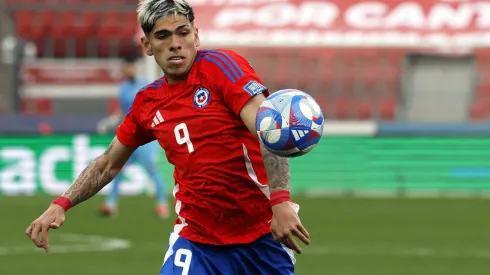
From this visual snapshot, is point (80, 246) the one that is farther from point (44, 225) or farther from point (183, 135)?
point (183, 135)

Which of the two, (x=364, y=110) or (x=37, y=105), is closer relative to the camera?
(x=364, y=110)

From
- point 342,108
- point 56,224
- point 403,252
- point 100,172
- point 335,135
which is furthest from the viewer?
point 342,108

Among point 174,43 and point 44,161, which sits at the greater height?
point 174,43

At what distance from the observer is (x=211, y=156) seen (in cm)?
531

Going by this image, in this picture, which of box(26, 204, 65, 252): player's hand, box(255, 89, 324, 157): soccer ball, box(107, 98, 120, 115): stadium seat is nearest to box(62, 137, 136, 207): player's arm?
box(26, 204, 65, 252): player's hand

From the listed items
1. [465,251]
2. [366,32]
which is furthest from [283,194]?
[366,32]

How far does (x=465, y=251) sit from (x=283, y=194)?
290 inches

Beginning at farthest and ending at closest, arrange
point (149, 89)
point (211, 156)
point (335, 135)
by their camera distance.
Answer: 1. point (335, 135)
2. point (149, 89)
3. point (211, 156)

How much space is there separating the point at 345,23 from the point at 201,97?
1556cm

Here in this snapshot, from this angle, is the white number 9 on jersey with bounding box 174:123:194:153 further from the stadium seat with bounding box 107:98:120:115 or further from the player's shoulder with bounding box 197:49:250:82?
the stadium seat with bounding box 107:98:120:115

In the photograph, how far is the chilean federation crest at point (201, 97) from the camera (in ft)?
17.2

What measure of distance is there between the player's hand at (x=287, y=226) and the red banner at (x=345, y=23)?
15.7m

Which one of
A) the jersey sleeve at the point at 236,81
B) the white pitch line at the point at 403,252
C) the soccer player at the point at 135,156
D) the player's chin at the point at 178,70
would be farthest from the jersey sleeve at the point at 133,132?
the soccer player at the point at 135,156

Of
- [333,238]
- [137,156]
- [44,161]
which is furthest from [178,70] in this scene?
[44,161]
